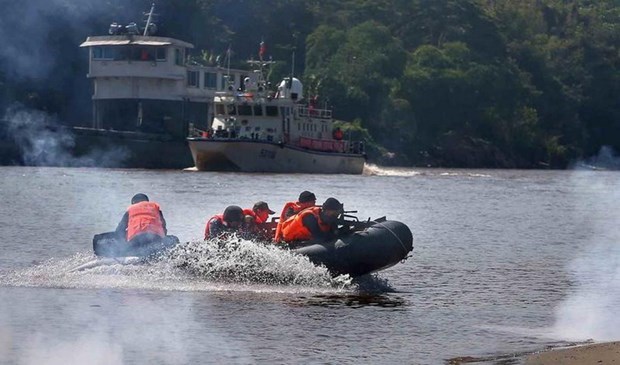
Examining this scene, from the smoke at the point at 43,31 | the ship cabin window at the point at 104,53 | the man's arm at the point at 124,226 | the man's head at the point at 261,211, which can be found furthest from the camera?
the ship cabin window at the point at 104,53

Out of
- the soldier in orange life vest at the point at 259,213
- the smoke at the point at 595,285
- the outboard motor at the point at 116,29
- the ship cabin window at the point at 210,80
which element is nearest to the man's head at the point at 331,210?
the soldier in orange life vest at the point at 259,213

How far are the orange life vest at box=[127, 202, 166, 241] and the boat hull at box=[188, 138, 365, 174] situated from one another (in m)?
49.8

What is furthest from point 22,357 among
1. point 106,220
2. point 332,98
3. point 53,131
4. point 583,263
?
point 332,98

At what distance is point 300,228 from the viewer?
23.5 metres

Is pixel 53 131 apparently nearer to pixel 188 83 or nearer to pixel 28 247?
pixel 188 83

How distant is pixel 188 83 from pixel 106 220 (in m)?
46.3

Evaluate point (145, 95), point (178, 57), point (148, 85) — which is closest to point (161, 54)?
point (178, 57)

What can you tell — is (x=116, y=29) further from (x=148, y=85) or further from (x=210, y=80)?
(x=210, y=80)

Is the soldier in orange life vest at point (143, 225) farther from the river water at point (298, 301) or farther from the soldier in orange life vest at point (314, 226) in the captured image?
the soldier in orange life vest at point (314, 226)

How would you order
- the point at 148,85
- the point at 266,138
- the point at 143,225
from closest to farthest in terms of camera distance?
the point at 143,225 → the point at 266,138 → the point at 148,85

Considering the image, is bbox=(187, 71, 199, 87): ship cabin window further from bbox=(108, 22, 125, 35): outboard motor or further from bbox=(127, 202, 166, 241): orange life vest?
bbox=(127, 202, 166, 241): orange life vest

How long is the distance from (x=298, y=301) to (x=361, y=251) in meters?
1.71

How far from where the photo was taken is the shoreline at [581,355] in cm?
1627

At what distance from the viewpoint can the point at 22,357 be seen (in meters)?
16.4
